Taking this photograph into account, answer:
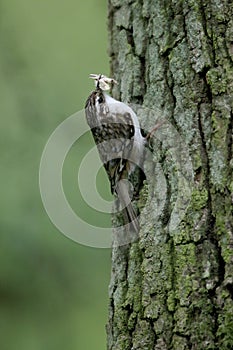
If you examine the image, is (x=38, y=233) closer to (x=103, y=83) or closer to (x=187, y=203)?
(x=103, y=83)

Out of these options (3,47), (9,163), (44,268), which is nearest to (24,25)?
(3,47)

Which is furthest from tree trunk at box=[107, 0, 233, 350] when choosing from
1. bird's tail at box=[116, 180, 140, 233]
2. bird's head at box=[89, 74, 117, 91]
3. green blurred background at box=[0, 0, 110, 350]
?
green blurred background at box=[0, 0, 110, 350]

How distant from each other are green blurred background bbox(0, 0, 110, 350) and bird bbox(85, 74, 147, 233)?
34.8 inches

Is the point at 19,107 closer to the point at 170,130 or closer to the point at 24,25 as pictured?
the point at 24,25

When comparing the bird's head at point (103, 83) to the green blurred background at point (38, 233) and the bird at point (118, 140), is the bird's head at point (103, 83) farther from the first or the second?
the green blurred background at point (38, 233)

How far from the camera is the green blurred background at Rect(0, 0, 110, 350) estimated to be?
11.5ft

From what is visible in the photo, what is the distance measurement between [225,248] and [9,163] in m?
1.97

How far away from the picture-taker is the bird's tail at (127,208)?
2225 mm

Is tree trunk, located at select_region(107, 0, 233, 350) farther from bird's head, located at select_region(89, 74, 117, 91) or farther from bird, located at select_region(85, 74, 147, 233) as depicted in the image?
bird's head, located at select_region(89, 74, 117, 91)

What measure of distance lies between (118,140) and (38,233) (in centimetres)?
106

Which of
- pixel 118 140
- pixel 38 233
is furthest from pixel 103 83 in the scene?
pixel 38 233

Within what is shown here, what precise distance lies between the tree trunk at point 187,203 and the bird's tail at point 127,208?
5cm

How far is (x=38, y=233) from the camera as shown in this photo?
3484 mm

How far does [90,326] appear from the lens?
3.72 meters
